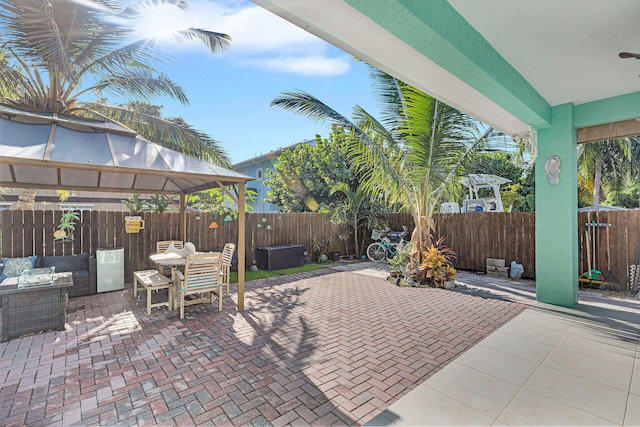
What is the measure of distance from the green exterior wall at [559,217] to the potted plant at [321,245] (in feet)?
21.8

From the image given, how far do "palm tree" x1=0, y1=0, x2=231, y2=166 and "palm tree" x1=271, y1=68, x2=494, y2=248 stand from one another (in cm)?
411

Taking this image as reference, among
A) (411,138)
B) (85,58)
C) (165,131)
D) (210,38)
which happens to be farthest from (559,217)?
(85,58)

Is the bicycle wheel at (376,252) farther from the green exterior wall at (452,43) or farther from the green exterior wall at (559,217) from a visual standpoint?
the green exterior wall at (452,43)

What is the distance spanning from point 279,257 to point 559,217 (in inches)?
272

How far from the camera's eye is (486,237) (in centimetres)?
861

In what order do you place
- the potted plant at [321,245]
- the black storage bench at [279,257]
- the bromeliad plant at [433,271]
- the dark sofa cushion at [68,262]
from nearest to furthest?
Result: the dark sofa cushion at [68,262] < the bromeliad plant at [433,271] < the black storage bench at [279,257] < the potted plant at [321,245]

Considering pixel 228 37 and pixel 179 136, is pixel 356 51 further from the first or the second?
pixel 179 136

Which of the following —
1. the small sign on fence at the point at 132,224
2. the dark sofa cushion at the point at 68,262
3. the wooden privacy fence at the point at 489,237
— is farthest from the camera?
the wooden privacy fence at the point at 489,237

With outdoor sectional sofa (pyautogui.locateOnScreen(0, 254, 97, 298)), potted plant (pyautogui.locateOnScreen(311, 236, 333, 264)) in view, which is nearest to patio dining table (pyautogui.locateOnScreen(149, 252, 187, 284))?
outdoor sectional sofa (pyautogui.locateOnScreen(0, 254, 97, 298))

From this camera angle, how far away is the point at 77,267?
6055 mm

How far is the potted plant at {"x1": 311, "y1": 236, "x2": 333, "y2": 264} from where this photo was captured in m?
11.0

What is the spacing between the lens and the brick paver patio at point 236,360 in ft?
8.11

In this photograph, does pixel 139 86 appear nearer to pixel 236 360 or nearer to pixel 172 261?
pixel 172 261

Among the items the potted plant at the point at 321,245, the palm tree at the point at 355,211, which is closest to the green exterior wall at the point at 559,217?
the palm tree at the point at 355,211
